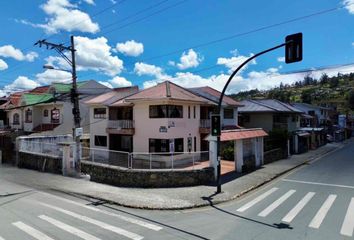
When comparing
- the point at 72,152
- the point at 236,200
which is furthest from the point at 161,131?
the point at 236,200

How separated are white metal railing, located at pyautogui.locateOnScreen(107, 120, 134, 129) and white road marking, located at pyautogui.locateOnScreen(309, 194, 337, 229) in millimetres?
18432

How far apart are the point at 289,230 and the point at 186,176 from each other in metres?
8.81

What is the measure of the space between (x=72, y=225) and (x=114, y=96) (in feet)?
83.2

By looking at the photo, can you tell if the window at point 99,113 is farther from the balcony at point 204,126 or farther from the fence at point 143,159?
the balcony at point 204,126

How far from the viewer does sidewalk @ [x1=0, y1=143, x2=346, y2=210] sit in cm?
1548

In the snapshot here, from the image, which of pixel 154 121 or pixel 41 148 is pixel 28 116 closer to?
pixel 41 148

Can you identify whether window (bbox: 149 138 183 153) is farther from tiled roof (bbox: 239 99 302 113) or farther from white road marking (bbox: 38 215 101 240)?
tiled roof (bbox: 239 99 302 113)

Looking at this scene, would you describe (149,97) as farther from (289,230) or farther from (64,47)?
(289,230)

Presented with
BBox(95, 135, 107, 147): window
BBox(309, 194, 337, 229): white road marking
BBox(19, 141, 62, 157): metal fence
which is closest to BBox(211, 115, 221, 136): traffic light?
BBox(309, 194, 337, 229): white road marking

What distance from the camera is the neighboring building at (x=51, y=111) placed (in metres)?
41.2

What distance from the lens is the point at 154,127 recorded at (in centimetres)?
2841

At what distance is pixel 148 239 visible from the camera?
998cm

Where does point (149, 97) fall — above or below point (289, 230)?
above

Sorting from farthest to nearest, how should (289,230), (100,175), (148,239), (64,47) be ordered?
1. (64,47)
2. (100,175)
3. (289,230)
4. (148,239)
